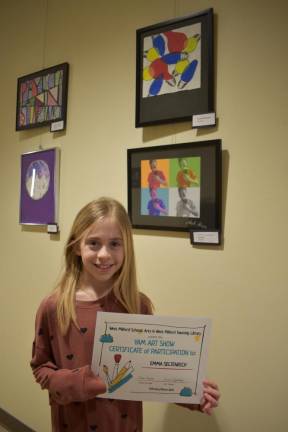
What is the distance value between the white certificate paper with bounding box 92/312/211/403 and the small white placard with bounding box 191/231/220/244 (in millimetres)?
521

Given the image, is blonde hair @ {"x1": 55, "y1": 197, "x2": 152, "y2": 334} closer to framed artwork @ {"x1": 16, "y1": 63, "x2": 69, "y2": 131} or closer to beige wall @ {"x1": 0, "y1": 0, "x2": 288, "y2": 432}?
beige wall @ {"x1": 0, "y1": 0, "x2": 288, "y2": 432}

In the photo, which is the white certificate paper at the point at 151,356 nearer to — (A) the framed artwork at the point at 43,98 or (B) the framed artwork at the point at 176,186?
(B) the framed artwork at the point at 176,186

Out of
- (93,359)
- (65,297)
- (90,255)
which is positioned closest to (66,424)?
(93,359)

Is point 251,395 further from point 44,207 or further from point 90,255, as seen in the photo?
point 44,207

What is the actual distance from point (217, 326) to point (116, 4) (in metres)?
1.75

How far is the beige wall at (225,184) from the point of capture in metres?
1.37

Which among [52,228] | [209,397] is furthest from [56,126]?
[209,397]

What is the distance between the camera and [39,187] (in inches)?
87.4

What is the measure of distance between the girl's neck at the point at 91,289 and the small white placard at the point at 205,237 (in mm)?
481

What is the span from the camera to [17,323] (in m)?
2.35

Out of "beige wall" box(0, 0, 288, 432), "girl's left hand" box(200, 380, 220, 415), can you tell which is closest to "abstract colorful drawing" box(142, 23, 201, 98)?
"beige wall" box(0, 0, 288, 432)

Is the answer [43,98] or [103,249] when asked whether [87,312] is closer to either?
[103,249]

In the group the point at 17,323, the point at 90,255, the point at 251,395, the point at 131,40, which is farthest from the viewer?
the point at 17,323

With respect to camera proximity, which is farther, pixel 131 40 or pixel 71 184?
pixel 71 184
